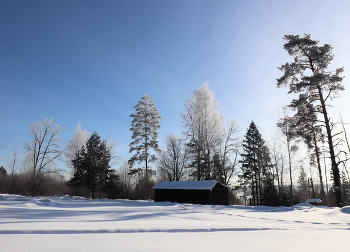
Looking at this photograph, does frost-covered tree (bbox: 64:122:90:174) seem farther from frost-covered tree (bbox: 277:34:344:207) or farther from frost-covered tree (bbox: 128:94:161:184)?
frost-covered tree (bbox: 277:34:344:207)

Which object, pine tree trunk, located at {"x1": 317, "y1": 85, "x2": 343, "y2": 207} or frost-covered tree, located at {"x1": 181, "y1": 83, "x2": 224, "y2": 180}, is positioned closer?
pine tree trunk, located at {"x1": 317, "y1": 85, "x2": 343, "y2": 207}

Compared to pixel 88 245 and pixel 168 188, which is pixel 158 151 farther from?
pixel 88 245

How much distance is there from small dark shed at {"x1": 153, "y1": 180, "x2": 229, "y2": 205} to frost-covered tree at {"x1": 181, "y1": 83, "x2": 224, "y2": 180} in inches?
135

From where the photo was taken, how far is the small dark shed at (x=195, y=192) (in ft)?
65.9

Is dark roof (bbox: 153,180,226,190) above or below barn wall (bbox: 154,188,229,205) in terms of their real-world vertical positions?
above

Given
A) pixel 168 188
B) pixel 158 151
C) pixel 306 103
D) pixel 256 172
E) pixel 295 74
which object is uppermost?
pixel 295 74

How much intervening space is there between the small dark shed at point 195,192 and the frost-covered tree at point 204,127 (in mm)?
3423

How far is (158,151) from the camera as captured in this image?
28.4 metres

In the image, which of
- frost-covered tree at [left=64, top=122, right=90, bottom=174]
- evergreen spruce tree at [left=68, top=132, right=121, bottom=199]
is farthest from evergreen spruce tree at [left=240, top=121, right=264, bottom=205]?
frost-covered tree at [left=64, top=122, right=90, bottom=174]

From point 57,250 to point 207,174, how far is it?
26.0 m

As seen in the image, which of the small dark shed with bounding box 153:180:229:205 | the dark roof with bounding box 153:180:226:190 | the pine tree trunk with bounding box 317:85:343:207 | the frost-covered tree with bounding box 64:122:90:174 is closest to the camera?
the pine tree trunk with bounding box 317:85:343:207

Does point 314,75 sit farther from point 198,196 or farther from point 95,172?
point 95,172

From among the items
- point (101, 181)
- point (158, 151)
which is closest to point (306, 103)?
point (158, 151)

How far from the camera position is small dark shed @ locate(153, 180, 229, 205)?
20.1 meters
